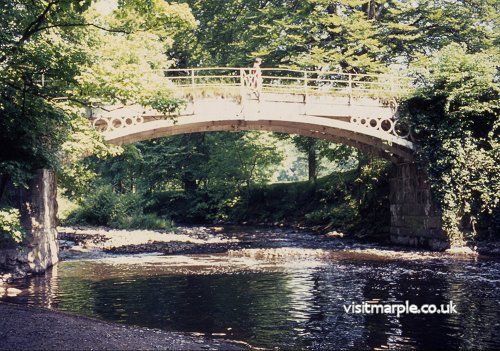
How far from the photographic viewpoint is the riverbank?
655cm

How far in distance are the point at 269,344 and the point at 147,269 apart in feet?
25.9

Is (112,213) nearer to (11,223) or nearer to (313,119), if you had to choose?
(313,119)

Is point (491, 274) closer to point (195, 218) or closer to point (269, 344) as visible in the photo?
point (269, 344)

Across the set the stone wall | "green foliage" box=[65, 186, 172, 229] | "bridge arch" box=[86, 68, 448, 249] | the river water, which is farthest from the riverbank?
"green foliage" box=[65, 186, 172, 229]

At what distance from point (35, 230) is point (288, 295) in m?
7.34

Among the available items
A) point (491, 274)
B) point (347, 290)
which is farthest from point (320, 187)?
point (347, 290)

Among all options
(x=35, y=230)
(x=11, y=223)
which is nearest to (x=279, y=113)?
(x=35, y=230)

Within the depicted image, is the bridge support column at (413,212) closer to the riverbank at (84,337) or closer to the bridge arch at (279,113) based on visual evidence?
the bridge arch at (279,113)

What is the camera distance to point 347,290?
1086 centimetres

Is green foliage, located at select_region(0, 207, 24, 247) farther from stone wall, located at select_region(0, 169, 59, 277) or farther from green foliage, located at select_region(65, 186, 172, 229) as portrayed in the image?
green foliage, located at select_region(65, 186, 172, 229)

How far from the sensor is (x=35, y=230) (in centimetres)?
1358

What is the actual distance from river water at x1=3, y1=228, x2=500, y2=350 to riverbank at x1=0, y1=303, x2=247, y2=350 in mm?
548

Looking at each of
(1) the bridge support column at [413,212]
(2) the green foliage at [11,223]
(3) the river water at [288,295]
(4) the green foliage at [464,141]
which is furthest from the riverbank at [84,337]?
(1) the bridge support column at [413,212]

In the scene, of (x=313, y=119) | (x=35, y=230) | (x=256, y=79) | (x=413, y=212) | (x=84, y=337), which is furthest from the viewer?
(x=413, y=212)
